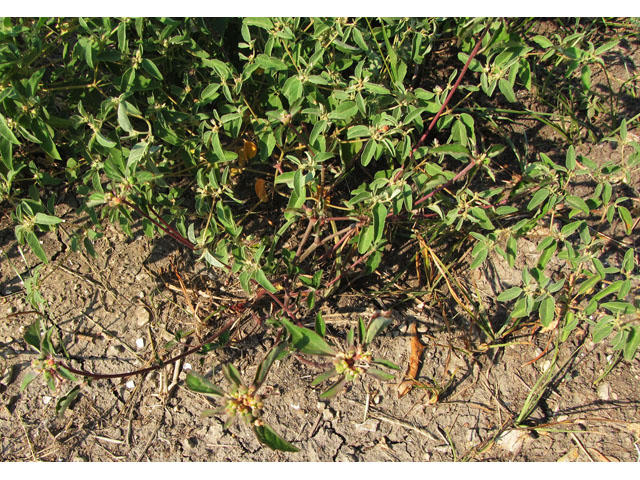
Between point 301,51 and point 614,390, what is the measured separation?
6.44 feet

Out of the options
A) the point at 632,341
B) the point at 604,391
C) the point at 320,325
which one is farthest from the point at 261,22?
the point at 604,391

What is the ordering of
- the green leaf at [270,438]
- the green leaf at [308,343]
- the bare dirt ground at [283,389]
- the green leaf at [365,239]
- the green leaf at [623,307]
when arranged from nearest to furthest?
the green leaf at [270,438]
the green leaf at [308,343]
the green leaf at [623,307]
the green leaf at [365,239]
the bare dirt ground at [283,389]

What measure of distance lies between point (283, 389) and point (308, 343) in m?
0.60

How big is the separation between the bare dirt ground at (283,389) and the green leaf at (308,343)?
0.58 meters

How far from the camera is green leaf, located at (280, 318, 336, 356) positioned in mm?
1762

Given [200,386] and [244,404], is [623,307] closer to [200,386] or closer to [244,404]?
[244,404]

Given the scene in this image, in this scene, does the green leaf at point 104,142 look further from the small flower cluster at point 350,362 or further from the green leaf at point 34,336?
the small flower cluster at point 350,362

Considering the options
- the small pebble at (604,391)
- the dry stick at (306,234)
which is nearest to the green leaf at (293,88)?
the dry stick at (306,234)

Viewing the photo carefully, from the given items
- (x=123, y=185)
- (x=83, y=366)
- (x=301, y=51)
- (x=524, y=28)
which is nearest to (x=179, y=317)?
(x=83, y=366)

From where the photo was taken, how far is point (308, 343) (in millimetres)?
1777

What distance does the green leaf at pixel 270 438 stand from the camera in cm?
163

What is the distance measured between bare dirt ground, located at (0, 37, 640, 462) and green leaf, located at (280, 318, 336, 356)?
22.9 inches

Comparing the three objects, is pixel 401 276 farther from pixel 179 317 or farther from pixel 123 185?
pixel 123 185

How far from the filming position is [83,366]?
92.2 inches
